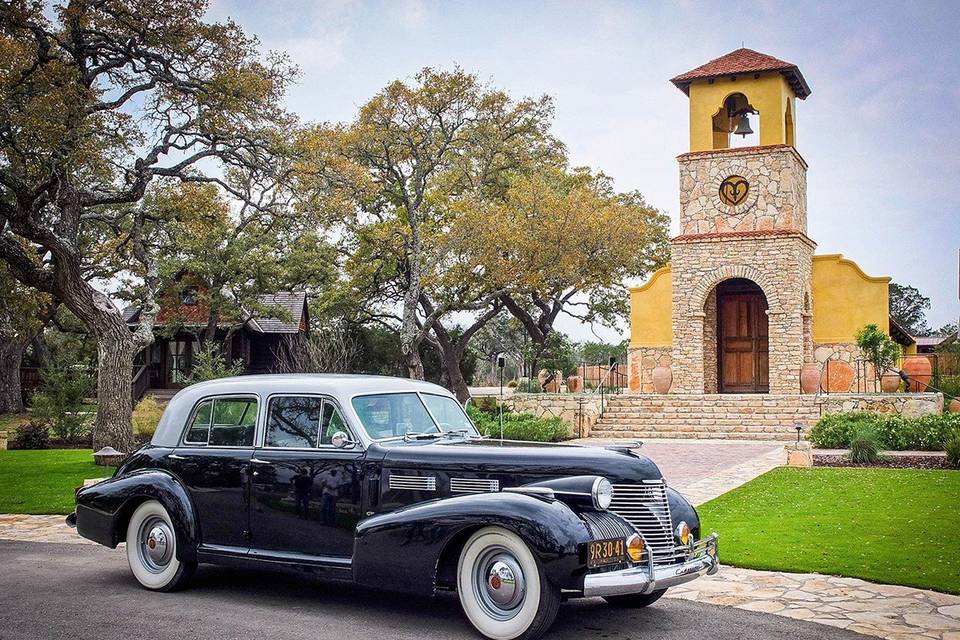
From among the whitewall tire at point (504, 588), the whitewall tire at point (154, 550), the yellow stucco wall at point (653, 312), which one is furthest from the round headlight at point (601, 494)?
the yellow stucco wall at point (653, 312)

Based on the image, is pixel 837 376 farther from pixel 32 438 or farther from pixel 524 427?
pixel 32 438

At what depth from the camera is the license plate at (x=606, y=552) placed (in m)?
5.66

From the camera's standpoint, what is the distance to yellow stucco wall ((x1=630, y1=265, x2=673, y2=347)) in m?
29.0

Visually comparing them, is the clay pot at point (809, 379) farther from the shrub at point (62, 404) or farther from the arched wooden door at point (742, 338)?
the shrub at point (62, 404)

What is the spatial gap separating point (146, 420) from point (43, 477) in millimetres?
7097

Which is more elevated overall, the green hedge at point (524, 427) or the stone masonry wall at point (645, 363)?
the stone masonry wall at point (645, 363)

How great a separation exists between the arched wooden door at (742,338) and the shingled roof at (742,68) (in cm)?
595

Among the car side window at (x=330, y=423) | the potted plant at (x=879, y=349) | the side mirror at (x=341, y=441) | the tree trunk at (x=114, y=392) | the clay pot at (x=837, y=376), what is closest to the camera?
the side mirror at (x=341, y=441)

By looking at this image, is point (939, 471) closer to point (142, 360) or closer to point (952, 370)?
point (952, 370)

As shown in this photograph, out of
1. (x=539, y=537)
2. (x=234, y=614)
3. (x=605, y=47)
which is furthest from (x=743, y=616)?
(x=605, y=47)

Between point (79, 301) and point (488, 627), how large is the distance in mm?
14285

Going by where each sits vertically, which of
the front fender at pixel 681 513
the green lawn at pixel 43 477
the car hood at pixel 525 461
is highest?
the car hood at pixel 525 461

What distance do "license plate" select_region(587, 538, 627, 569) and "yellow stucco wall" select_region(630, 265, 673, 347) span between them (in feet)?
77.2

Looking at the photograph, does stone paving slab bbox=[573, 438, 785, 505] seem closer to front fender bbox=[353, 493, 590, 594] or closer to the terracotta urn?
front fender bbox=[353, 493, 590, 594]
